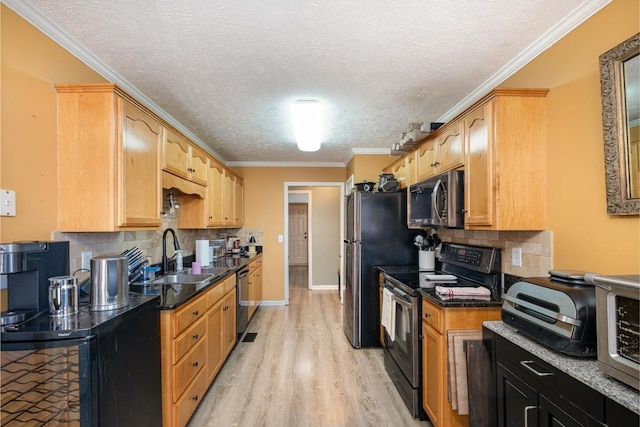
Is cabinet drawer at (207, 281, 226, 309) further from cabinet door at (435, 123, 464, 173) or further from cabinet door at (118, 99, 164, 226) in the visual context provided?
cabinet door at (435, 123, 464, 173)

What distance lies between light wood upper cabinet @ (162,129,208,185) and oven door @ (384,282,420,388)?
208 centimetres

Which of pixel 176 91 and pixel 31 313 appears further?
pixel 176 91

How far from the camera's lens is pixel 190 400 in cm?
203

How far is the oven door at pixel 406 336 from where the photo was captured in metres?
2.12

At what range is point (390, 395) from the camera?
244cm

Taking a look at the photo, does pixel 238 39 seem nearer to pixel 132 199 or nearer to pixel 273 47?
pixel 273 47

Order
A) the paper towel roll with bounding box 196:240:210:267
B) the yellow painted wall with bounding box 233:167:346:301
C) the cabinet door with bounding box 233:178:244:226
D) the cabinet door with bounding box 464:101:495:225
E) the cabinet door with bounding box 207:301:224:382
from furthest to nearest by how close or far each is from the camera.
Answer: the yellow painted wall with bounding box 233:167:346:301 → the cabinet door with bounding box 233:178:244:226 → the paper towel roll with bounding box 196:240:210:267 → the cabinet door with bounding box 207:301:224:382 → the cabinet door with bounding box 464:101:495:225

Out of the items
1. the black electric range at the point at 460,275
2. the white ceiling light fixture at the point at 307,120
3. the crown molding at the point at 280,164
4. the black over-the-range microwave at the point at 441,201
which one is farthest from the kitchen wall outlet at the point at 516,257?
the crown molding at the point at 280,164

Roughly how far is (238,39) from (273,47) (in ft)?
0.66

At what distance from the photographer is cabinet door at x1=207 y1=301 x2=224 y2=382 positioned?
2404 millimetres

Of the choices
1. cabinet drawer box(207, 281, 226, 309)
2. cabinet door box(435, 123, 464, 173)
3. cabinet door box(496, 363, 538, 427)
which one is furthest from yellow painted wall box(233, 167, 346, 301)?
cabinet door box(496, 363, 538, 427)

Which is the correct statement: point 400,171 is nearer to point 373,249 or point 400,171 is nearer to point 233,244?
point 373,249

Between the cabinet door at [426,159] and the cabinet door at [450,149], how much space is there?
92 millimetres

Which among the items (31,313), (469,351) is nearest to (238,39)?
(31,313)
